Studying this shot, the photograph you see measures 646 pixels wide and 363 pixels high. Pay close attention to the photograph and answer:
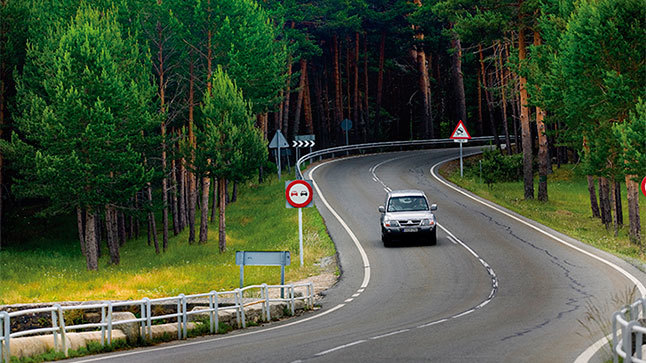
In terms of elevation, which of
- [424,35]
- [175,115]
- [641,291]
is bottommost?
[641,291]

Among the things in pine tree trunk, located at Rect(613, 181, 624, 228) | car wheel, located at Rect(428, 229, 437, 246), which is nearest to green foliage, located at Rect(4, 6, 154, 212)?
car wheel, located at Rect(428, 229, 437, 246)

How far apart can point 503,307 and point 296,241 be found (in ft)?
48.8

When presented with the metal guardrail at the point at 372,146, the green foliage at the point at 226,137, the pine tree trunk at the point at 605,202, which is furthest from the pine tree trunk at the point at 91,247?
the pine tree trunk at the point at 605,202

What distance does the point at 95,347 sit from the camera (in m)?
14.9

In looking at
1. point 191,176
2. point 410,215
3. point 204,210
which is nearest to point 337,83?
point 191,176

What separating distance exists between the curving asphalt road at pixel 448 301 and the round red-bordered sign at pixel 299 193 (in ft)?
8.58

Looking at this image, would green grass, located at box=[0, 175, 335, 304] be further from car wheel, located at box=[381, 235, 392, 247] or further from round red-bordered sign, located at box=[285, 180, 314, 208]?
round red-bordered sign, located at box=[285, 180, 314, 208]

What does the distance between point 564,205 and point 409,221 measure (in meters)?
17.3

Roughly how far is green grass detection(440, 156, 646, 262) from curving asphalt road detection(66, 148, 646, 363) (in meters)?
1.33

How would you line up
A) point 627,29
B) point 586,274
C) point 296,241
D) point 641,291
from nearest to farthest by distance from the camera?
point 641,291
point 586,274
point 627,29
point 296,241

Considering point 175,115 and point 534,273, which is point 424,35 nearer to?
point 175,115

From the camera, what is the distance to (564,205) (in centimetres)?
4272

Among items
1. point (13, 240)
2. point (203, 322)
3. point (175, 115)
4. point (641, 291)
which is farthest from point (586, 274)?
point (13, 240)

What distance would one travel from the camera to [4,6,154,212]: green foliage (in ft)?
112
